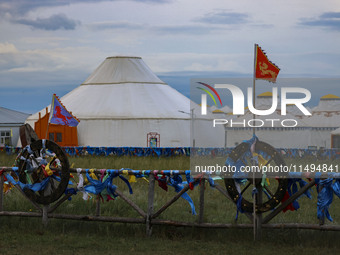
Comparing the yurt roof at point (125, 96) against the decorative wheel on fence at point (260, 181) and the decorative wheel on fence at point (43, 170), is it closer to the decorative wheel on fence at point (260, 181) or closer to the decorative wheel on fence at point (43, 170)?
the decorative wheel on fence at point (43, 170)

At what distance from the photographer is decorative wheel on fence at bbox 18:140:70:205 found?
10.9 meters

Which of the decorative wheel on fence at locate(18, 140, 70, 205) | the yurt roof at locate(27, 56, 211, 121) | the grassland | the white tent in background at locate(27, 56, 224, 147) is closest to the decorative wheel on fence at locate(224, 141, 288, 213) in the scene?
the grassland

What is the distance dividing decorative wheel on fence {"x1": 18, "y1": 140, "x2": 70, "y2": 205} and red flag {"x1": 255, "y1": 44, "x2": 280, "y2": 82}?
11.8 feet

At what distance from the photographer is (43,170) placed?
11250 millimetres

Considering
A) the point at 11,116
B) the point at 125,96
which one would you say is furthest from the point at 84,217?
the point at 11,116

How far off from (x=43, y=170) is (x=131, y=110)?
101 feet

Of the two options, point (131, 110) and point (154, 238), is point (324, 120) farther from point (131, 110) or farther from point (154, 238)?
point (154, 238)

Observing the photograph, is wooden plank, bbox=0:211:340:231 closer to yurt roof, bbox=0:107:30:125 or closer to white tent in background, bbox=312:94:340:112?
yurt roof, bbox=0:107:30:125

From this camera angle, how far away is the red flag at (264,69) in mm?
10594

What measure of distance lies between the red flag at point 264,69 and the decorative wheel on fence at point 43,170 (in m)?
3.60

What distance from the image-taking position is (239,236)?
10070 millimetres

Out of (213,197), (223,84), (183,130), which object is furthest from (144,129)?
(223,84)

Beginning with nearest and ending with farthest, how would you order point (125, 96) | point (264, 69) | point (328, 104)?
point (264, 69)
point (125, 96)
point (328, 104)

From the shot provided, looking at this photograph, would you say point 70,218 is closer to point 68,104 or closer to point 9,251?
point 9,251
